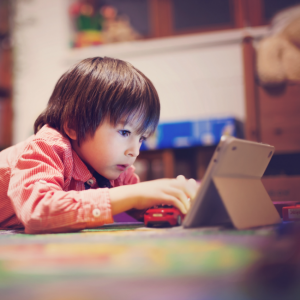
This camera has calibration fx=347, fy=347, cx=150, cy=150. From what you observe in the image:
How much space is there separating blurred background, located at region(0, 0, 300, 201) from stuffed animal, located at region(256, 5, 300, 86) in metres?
0.02

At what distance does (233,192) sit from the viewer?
1.55 feet

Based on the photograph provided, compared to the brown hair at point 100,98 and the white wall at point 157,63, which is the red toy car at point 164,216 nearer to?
the brown hair at point 100,98

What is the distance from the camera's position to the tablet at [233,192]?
0.45 m

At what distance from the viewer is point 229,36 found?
239 cm

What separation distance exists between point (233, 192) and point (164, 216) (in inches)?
5.4

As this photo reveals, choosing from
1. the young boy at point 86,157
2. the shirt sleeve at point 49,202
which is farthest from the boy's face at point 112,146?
the shirt sleeve at point 49,202

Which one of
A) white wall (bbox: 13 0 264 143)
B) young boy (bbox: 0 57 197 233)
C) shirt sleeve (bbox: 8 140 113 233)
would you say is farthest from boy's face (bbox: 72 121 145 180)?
white wall (bbox: 13 0 264 143)

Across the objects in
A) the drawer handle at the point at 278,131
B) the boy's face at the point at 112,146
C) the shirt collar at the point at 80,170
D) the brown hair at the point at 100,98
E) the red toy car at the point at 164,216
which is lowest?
the drawer handle at the point at 278,131

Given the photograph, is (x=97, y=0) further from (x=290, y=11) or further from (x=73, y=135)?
(x=73, y=135)

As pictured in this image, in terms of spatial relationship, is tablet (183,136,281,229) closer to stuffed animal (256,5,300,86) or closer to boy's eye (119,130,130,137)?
boy's eye (119,130,130,137)

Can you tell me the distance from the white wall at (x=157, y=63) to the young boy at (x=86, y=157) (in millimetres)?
1547

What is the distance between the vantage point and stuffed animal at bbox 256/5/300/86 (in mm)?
1826

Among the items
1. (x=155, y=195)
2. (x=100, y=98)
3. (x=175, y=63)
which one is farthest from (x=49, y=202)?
(x=175, y=63)

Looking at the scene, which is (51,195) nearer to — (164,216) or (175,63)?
(164,216)
